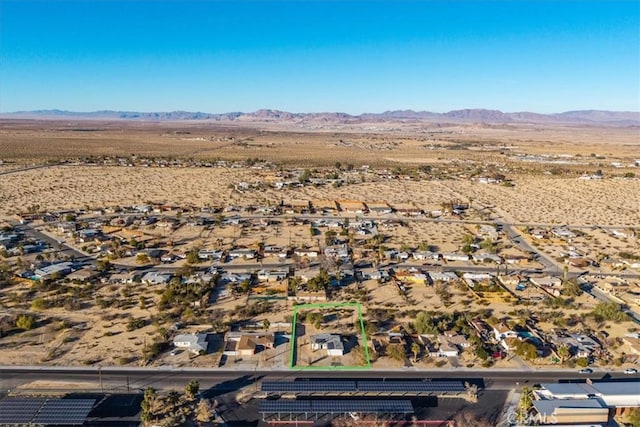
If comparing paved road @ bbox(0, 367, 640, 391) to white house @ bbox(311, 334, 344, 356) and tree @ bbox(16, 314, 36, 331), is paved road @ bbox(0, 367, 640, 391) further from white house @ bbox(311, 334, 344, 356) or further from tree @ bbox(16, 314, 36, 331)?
tree @ bbox(16, 314, 36, 331)

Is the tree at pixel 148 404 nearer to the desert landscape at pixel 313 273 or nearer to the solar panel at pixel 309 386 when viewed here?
the desert landscape at pixel 313 273

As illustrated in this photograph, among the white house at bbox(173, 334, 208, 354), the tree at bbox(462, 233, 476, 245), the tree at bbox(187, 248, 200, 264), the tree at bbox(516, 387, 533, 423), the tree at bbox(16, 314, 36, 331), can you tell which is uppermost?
the tree at bbox(187, 248, 200, 264)

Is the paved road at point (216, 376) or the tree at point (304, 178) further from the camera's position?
the tree at point (304, 178)

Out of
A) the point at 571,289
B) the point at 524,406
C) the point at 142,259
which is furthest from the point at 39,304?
the point at 571,289

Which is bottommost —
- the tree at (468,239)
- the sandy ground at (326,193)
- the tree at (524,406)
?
the tree at (524,406)

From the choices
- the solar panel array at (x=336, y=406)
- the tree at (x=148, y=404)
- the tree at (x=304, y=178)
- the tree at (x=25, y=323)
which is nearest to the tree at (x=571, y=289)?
the solar panel array at (x=336, y=406)

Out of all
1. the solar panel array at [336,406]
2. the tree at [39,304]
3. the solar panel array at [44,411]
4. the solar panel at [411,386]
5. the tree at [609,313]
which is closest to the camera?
the solar panel array at [44,411]

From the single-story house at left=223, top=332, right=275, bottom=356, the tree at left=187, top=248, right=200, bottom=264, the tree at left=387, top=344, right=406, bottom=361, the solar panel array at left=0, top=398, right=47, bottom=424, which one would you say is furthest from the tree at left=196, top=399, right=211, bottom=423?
the tree at left=187, top=248, right=200, bottom=264

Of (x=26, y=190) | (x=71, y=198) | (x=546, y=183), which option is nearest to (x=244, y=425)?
(x=71, y=198)

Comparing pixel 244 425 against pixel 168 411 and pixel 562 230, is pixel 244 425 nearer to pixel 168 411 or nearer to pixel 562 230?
pixel 168 411
